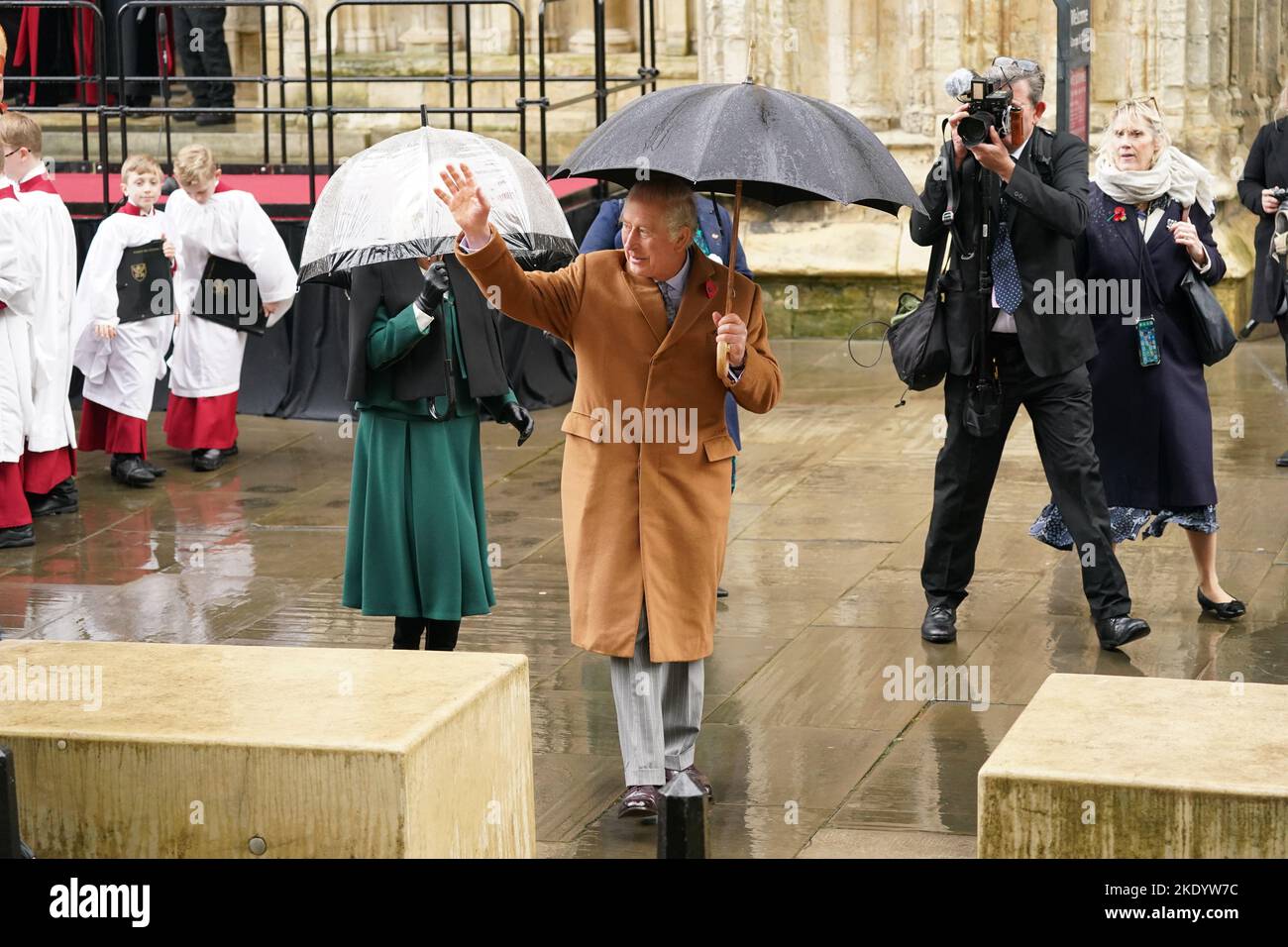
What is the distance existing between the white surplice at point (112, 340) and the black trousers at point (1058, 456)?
14.9 ft

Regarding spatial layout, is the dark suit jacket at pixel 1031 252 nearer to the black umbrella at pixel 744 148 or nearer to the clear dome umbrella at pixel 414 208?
the clear dome umbrella at pixel 414 208

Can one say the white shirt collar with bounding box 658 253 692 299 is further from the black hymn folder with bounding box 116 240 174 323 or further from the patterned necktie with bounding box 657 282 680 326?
the black hymn folder with bounding box 116 240 174 323

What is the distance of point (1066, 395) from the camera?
6723 millimetres

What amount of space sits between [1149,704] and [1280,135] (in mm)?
6640

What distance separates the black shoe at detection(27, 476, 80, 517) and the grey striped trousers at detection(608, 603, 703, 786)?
474cm

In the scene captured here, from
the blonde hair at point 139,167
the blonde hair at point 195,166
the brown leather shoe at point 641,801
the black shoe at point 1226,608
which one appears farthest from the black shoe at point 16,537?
the black shoe at point 1226,608

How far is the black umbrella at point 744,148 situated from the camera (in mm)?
4801

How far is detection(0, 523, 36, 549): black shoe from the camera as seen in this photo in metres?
8.66

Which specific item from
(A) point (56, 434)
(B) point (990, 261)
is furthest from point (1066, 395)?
(A) point (56, 434)

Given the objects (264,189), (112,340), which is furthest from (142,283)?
(264,189)

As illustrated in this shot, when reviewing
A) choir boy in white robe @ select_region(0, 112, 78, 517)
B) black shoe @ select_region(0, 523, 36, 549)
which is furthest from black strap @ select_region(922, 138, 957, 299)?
black shoe @ select_region(0, 523, 36, 549)

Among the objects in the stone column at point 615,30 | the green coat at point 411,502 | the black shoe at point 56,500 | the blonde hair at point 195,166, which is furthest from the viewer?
the stone column at point 615,30

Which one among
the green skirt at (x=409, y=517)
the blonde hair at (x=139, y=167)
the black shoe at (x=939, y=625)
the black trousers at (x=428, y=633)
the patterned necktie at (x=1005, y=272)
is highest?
the blonde hair at (x=139, y=167)

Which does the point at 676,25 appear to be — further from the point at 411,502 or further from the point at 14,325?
the point at 411,502
